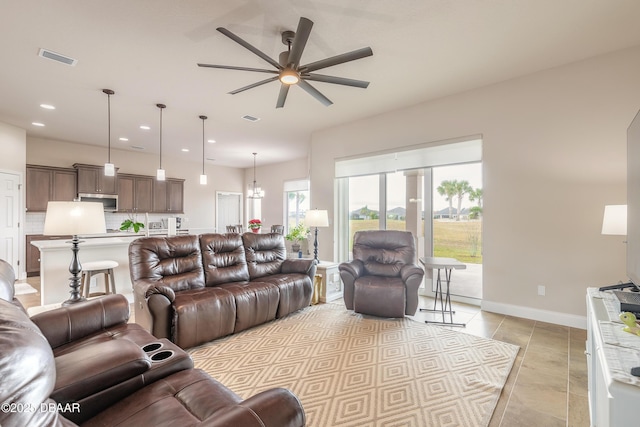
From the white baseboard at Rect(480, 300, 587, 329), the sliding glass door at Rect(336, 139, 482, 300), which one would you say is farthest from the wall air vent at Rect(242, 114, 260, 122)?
the white baseboard at Rect(480, 300, 587, 329)

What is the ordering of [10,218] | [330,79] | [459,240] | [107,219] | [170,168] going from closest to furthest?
[330,79]
[459,240]
[10,218]
[107,219]
[170,168]

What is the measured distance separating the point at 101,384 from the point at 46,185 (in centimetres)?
708

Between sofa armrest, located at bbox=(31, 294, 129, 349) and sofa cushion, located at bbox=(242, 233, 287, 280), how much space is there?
1743 millimetres

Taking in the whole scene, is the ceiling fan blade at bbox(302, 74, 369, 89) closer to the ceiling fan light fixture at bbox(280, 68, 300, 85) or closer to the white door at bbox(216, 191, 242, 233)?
the ceiling fan light fixture at bbox(280, 68, 300, 85)

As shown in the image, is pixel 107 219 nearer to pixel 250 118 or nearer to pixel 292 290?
pixel 250 118

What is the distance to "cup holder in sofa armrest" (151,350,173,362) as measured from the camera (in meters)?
1.46

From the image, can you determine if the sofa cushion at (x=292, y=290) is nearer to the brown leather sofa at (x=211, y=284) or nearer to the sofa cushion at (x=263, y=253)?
the brown leather sofa at (x=211, y=284)

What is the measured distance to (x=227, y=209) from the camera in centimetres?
983

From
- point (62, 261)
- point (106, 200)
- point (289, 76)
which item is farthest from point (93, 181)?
point (289, 76)

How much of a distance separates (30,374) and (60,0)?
9.43ft

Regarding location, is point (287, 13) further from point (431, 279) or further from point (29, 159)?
point (29, 159)

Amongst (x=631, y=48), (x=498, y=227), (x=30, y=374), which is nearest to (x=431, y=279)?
(x=498, y=227)

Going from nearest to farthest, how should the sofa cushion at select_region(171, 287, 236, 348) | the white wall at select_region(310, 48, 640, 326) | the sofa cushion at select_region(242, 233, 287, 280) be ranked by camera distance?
the sofa cushion at select_region(171, 287, 236, 348) < the white wall at select_region(310, 48, 640, 326) < the sofa cushion at select_region(242, 233, 287, 280)

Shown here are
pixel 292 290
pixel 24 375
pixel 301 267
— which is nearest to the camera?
pixel 24 375
